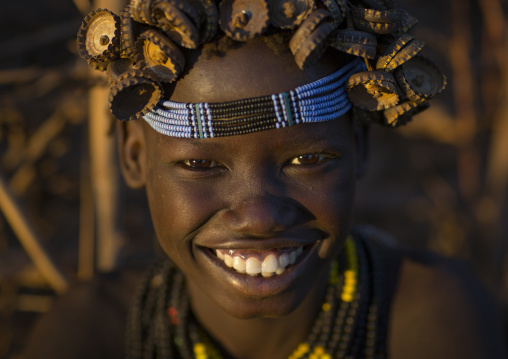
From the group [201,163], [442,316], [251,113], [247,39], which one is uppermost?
[247,39]

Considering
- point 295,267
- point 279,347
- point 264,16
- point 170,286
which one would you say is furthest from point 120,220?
point 264,16

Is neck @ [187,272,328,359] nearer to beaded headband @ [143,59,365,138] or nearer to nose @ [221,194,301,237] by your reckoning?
nose @ [221,194,301,237]

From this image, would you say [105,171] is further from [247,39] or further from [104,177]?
[247,39]

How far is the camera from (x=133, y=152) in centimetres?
188

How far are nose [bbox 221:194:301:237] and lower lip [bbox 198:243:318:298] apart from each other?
183mm

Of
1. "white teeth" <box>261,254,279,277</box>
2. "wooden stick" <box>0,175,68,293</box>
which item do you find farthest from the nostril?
"wooden stick" <box>0,175,68,293</box>

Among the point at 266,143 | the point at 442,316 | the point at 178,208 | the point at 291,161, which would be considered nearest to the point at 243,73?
the point at 266,143

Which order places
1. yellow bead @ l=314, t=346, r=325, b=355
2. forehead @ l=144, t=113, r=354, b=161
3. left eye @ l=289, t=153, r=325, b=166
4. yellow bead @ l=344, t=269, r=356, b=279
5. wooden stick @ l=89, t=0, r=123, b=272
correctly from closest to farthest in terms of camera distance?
forehead @ l=144, t=113, r=354, b=161 → left eye @ l=289, t=153, r=325, b=166 → yellow bead @ l=314, t=346, r=325, b=355 → yellow bead @ l=344, t=269, r=356, b=279 → wooden stick @ l=89, t=0, r=123, b=272

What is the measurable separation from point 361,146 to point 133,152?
0.84 metres

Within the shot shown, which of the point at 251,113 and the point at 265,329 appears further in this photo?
the point at 265,329

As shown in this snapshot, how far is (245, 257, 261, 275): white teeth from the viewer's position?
163cm

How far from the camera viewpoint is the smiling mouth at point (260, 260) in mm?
1629

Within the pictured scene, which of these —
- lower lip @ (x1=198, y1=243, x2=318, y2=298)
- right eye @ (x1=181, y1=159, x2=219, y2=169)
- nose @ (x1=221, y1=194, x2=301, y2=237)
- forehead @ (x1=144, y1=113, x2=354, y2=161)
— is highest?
forehead @ (x1=144, y1=113, x2=354, y2=161)

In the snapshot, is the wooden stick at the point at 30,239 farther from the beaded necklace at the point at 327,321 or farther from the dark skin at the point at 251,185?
the dark skin at the point at 251,185
